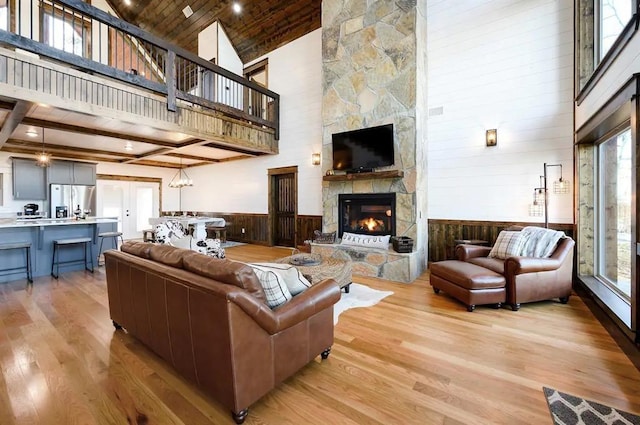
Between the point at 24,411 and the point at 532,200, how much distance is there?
5.86 meters

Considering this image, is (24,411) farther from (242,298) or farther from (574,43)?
(574,43)

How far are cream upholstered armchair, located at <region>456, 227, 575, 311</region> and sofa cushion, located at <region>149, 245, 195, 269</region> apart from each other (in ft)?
11.1

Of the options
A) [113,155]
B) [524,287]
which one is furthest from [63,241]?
[524,287]

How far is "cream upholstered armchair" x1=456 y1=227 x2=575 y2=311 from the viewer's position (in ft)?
10.6

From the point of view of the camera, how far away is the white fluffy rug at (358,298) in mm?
3363

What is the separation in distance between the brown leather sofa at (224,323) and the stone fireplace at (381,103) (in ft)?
9.22

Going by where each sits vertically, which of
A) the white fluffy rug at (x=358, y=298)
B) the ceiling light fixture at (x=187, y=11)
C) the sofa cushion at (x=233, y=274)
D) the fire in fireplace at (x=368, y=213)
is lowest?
the white fluffy rug at (x=358, y=298)

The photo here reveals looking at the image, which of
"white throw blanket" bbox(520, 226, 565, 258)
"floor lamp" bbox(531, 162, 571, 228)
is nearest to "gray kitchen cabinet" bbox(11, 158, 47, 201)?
"white throw blanket" bbox(520, 226, 565, 258)

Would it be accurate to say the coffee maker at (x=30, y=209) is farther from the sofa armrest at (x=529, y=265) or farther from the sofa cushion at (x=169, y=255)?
the sofa armrest at (x=529, y=265)

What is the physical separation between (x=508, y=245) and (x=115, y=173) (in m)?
10.4

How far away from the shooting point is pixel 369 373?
2.07m

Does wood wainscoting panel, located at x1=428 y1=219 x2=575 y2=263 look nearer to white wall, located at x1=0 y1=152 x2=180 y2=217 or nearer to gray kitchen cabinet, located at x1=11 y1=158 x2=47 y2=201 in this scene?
white wall, located at x1=0 y1=152 x2=180 y2=217

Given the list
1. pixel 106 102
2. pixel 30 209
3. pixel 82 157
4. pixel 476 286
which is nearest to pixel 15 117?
pixel 106 102

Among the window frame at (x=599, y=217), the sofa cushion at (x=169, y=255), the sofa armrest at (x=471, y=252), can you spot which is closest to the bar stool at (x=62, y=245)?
the sofa cushion at (x=169, y=255)
